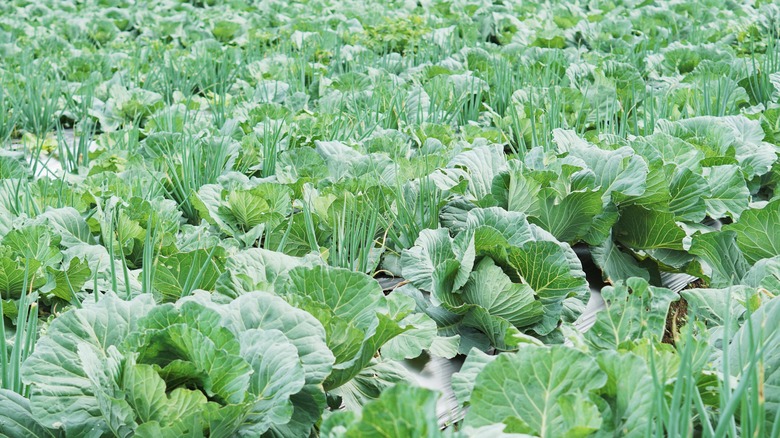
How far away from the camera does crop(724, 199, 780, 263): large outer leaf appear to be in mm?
1439

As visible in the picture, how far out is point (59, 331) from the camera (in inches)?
42.0

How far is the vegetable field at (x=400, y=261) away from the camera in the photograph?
0.94 meters

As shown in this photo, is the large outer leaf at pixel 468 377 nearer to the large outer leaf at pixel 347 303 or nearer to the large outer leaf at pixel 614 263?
the large outer leaf at pixel 347 303

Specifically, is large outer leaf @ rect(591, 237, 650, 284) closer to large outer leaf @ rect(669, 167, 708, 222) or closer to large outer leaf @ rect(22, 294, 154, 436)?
large outer leaf @ rect(669, 167, 708, 222)

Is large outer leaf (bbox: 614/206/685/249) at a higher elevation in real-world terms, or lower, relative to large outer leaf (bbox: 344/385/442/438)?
lower

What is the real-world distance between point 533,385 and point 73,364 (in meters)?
0.61

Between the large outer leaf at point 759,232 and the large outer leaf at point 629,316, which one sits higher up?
the large outer leaf at point 629,316

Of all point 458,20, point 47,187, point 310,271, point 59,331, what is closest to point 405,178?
point 310,271

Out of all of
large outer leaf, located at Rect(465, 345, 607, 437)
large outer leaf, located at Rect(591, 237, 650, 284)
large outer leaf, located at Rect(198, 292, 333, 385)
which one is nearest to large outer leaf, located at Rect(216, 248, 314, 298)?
large outer leaf, located at Rect(198, 292, 333, 385)

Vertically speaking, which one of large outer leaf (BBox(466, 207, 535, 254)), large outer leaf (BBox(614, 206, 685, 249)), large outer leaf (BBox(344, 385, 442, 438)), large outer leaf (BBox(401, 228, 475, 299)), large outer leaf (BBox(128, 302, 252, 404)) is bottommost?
large outer leaf (BBox(614, 206, 685, 249))

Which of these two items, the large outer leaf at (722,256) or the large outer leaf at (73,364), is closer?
the large outer leaf at (73,364)

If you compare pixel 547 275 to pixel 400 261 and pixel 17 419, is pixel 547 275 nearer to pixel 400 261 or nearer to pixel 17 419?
pixel 400 261

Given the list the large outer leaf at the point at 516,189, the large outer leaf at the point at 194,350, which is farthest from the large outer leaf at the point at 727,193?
the large outer leaf at the point at 194,350

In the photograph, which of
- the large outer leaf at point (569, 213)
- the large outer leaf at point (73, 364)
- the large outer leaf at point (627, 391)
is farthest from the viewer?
the large outer leaf at point (569, 213)
